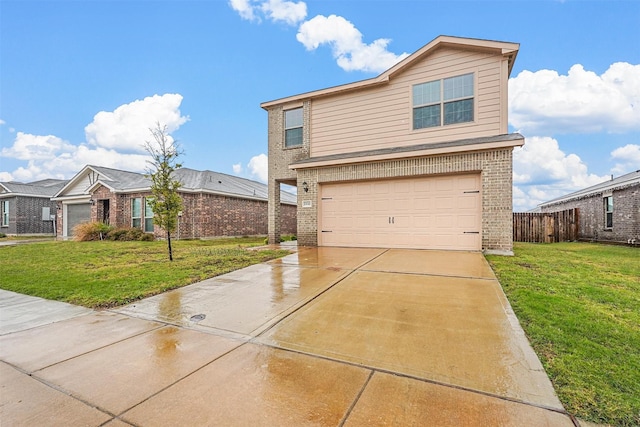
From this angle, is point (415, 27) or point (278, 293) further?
point (415, 27)

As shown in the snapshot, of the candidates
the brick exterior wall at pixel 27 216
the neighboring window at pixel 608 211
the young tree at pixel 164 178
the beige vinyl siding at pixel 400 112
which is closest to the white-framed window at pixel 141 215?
the young tree at pixel 164 178

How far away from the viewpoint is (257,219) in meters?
19.9

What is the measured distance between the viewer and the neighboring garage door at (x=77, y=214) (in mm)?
19252

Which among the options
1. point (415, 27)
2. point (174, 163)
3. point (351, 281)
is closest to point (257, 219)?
point (174, 163)

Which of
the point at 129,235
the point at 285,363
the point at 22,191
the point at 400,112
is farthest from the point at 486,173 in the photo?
the point at 22,191

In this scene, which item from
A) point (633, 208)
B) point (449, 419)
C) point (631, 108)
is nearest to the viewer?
point (449, 419)

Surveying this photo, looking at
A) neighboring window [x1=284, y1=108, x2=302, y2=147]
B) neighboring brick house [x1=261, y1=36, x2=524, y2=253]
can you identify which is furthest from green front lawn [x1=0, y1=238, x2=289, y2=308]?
neighboring window [x1=284, y1=108, x2=302, y2=147]

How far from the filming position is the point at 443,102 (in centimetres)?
891

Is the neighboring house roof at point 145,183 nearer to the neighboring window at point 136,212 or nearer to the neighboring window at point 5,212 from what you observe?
the neighboring window at point 136,212

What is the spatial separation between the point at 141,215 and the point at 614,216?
23966 millimetres

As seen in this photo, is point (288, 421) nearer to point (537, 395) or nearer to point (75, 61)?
point (537, 395)

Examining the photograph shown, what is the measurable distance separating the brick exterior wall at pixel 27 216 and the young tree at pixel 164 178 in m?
24.2

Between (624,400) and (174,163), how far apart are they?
8886mm

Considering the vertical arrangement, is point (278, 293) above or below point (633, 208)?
below
